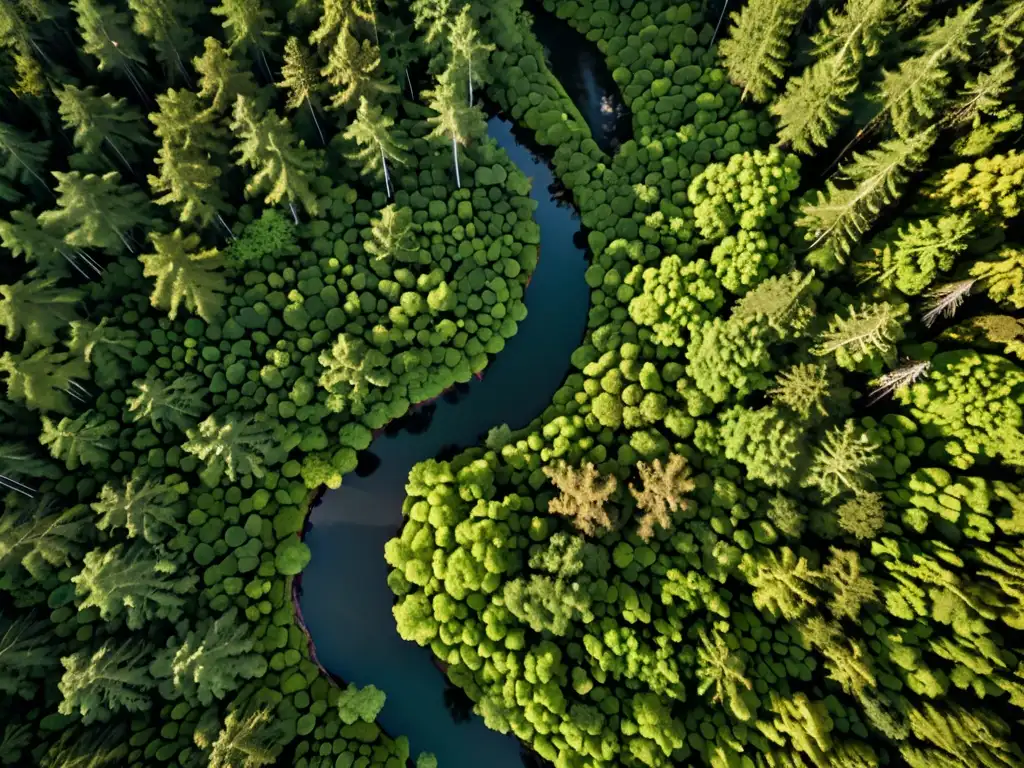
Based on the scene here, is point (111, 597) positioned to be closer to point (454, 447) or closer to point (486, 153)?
point (454, 447)

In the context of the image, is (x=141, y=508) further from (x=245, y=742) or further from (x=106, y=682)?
(x=245, y=742)

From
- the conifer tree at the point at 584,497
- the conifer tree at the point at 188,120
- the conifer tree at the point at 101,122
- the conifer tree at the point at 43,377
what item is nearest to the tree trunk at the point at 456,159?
the conifer tree at the point at 188,120

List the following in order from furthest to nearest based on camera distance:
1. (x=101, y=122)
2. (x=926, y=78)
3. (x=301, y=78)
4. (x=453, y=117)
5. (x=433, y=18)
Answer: (x=433, y=18), (x=453, y=117), (x=301, y=78), (x=101, y=122), (x=926, y=78)

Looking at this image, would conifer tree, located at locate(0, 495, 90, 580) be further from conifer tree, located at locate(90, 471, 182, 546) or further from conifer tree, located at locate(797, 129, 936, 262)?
conifer tree, located at locate(797, 129, 936, 262)

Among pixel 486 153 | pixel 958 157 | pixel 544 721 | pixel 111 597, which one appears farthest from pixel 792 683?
pixel 486 153

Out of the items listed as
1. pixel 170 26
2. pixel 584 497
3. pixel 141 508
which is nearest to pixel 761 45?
pixel 584 497

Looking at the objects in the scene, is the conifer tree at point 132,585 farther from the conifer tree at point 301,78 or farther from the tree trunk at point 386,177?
the conifer tree at point 301,78
